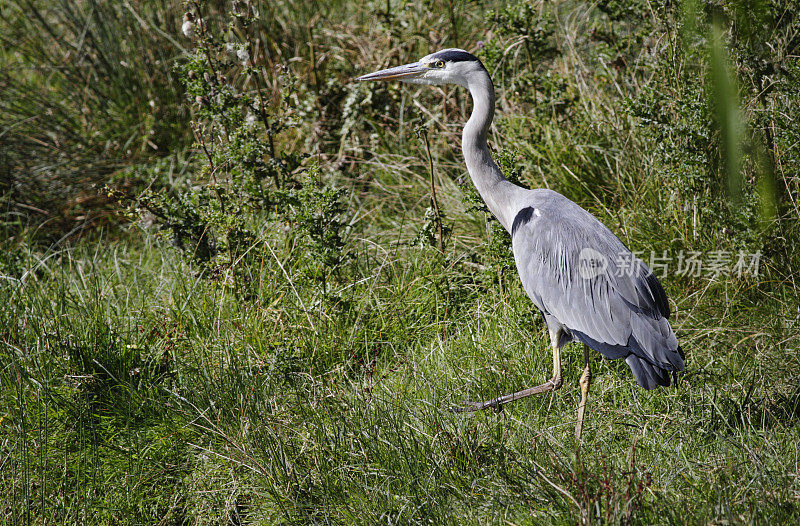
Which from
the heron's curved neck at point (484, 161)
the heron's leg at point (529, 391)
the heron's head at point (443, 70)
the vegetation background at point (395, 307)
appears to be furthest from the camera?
the heron's head at point (443, 70)

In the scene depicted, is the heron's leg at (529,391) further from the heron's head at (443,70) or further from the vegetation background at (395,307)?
the heron's head at (443,70)

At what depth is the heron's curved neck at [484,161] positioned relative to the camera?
12.2ft

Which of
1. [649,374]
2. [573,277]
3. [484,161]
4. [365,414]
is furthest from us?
[484,161]

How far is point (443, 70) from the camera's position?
3.95m

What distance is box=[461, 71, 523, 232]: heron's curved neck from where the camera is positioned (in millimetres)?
3715

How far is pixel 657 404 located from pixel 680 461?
56cm

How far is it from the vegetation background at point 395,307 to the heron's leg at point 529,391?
60 mm

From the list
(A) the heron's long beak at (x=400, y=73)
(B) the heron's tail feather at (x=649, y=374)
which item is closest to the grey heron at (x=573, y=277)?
(B) the heron's tail feather at (x=649, y=374)

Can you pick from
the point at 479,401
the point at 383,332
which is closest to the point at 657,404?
the point at 479,401

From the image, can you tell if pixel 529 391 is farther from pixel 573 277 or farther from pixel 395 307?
pixel 395 307

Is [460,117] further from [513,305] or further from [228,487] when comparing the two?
[228,487]

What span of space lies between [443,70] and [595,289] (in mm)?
1472

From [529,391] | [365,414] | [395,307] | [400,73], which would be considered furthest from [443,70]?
[365,414]

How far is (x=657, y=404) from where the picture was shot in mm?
3371
